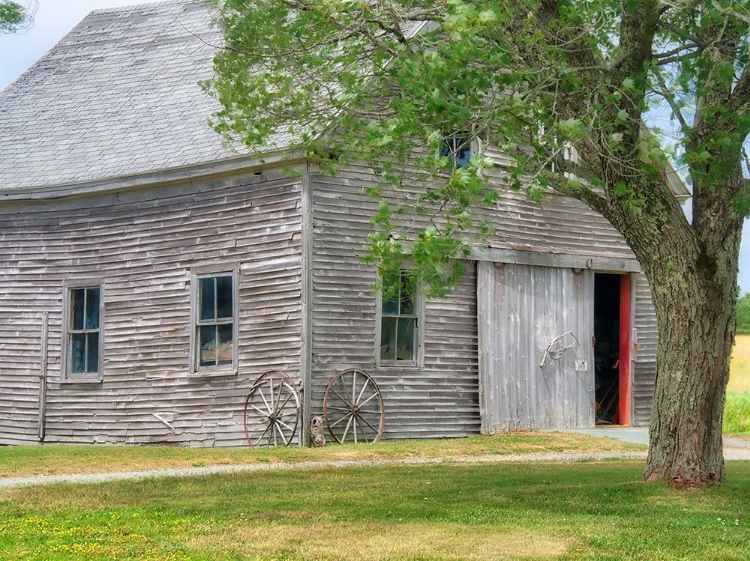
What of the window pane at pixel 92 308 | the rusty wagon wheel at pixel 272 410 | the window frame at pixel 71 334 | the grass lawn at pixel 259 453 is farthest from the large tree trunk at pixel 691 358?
the window pane at pixel 92 308

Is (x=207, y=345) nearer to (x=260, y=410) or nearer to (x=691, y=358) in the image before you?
(x=260, y=410)

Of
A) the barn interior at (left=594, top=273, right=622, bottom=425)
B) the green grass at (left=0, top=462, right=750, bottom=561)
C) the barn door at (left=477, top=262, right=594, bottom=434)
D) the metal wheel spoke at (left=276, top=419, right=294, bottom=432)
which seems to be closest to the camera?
the green grass at (left=0, top=462, right=750, bottom=561)

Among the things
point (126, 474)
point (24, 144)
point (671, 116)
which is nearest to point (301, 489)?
point (126, 474)

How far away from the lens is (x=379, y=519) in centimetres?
1062

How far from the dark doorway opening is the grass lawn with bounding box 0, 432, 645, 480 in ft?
11.2

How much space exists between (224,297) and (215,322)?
16.7 inches

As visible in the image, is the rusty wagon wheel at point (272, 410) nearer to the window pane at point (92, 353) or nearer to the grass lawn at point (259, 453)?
the grass lawn at point (259, 453)

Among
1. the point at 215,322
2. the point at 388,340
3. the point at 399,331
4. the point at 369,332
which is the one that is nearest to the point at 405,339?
the point at 399,331

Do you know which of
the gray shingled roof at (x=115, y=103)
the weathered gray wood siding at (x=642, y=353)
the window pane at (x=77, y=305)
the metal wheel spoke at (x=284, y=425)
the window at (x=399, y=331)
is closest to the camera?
the metal wheel spoke at (x=284, y=425)

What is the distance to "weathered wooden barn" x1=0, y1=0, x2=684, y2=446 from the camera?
19016 millimetres

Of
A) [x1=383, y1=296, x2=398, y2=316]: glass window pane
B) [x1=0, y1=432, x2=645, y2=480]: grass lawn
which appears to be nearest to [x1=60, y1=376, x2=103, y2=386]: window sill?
[x1=0, y1=432, x2=645, y2=480]: grass lawn

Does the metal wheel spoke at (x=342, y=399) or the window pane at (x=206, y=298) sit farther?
the window pane at (x=206, y=298)

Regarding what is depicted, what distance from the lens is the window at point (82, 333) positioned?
21.7 m

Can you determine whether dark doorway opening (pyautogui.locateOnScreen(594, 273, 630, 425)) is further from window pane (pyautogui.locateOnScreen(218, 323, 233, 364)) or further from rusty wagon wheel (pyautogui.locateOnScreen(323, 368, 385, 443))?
window pane (pyautogui.locateOnScreen(218, 323, 233, 364))
